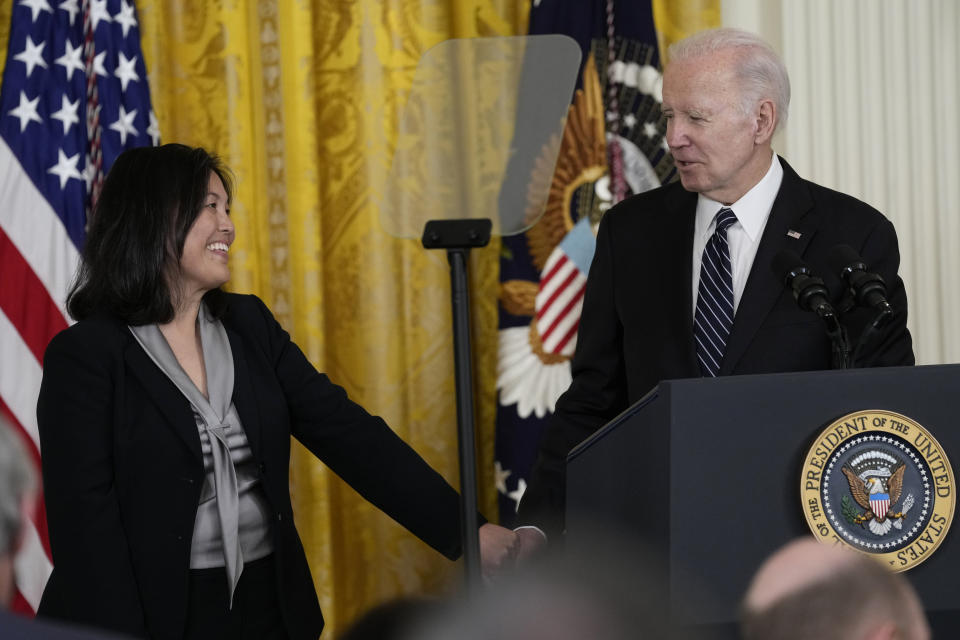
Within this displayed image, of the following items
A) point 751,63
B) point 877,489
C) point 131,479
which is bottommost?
point 131,479

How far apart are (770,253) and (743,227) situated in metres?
A: 0.15

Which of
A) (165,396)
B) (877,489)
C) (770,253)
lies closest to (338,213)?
(165,396)

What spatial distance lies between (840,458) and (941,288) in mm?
2674

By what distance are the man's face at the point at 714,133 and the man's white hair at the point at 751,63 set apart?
0.06ft

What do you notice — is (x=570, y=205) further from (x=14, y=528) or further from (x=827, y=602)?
(x=14, y=528)

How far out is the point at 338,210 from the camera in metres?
4.14

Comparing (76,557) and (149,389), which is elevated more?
(149,389)

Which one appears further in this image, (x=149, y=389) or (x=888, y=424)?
(x=149, y=389)

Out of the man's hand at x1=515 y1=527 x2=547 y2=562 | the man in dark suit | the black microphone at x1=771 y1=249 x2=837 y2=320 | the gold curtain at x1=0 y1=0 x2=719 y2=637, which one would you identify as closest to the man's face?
the man in dark suit

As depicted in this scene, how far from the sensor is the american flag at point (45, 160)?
3.83m

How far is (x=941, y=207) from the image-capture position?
4.16m

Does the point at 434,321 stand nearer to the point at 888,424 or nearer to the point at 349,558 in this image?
the point at 349,558

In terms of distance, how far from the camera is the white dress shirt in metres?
2.78

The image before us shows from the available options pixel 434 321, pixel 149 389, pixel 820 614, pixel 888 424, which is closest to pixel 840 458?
pixel 888 424
